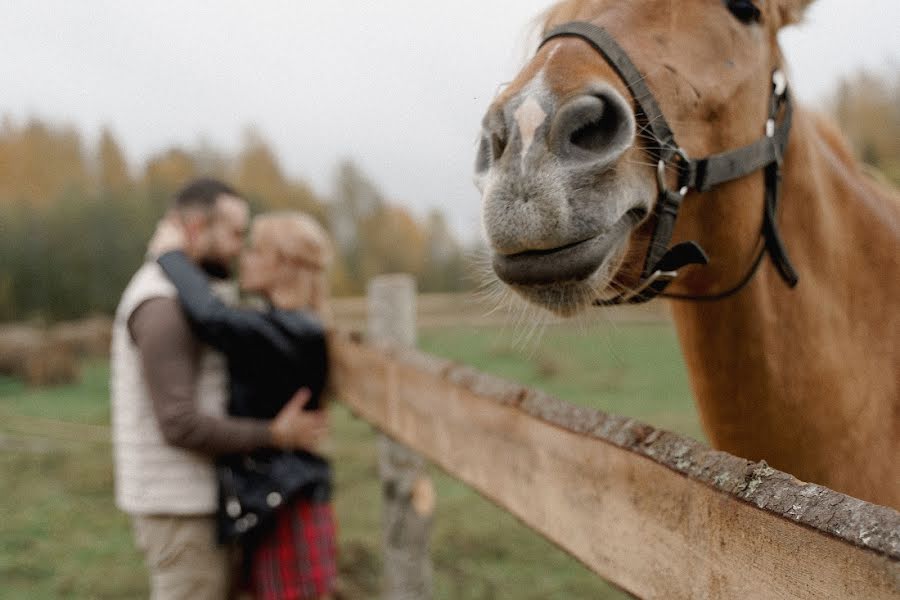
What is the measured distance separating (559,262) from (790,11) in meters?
1.07

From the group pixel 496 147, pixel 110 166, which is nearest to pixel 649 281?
pixel 496 147

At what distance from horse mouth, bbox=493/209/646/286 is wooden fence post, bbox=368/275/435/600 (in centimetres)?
168

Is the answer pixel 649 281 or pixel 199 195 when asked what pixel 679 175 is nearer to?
pixel 649 281

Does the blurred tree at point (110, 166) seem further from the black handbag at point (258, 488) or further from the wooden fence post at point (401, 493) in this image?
the black handbag at point (258, 488)

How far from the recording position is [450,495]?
5.73 meters

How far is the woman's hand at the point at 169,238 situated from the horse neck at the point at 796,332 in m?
1.73

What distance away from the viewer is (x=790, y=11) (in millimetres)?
1814

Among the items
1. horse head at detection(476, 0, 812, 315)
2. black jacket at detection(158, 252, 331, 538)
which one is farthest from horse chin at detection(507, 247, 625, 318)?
black jacket at detection(158, 252, 331, 538)

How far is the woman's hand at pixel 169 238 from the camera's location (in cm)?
261

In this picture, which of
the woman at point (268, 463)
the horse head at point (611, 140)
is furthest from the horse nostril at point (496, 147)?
the woman at point (268, 463)

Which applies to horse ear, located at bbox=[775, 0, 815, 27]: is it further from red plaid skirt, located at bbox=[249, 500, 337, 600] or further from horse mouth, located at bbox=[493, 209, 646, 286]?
red plaid skirt, located at bbox=[249, 500, 337, 600]

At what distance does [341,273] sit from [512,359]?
483cm

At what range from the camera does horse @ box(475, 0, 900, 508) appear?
1.24 meters

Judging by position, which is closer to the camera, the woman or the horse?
the horse
